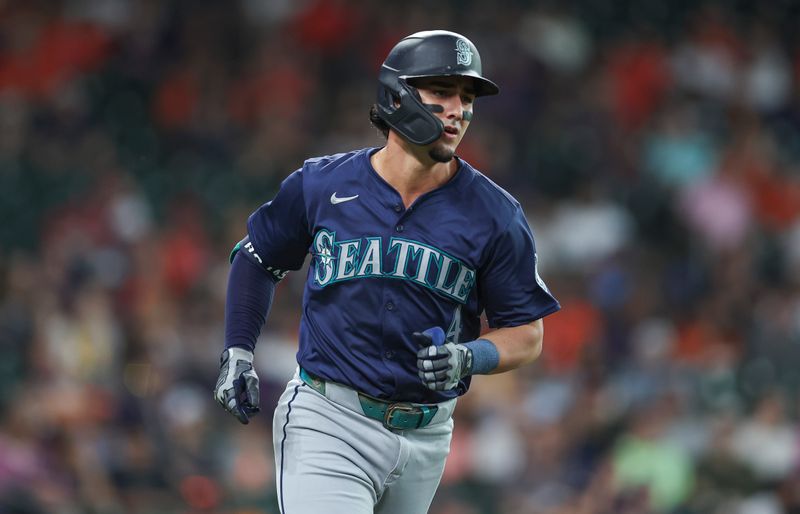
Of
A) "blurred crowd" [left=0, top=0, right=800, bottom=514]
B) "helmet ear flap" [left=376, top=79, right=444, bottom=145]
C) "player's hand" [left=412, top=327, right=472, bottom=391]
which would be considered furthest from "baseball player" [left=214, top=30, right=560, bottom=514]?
"blurred crowd" [left=0, top=0, right=800, bottom=514]

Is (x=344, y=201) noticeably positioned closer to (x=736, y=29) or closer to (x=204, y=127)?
(x=204, y=127)

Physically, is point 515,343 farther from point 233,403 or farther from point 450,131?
point 233,403

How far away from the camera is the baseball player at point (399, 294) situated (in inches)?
Answer: 140

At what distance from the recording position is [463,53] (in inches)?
140

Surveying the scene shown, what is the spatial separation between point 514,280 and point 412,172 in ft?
1.43

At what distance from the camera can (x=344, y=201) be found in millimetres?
3670

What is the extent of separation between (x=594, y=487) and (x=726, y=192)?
10.0 feet

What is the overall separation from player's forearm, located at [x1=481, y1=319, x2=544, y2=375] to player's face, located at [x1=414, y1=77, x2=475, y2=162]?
0.52m

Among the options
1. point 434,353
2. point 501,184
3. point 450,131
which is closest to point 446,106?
point 450,131

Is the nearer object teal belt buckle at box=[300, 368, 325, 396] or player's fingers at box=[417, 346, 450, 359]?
player's fingers at box=[417, 346, 450, 359]

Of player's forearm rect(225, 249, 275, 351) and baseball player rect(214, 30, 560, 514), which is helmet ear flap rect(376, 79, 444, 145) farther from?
player's forearm rect(225, 249, 275, 351)

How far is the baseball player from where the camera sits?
356 cm

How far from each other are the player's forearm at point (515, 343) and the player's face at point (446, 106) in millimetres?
524

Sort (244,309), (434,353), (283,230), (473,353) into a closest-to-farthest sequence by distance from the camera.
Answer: (434,353), (473,353), (283,230), (244,309)
